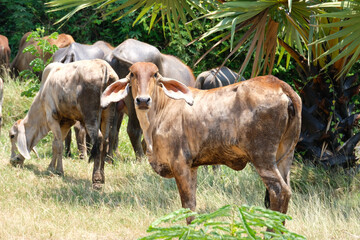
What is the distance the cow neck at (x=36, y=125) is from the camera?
893 centimetres

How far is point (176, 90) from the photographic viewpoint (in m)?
5.67

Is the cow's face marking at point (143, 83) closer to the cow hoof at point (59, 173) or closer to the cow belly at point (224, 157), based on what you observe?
the cow belly at point (224, 157)

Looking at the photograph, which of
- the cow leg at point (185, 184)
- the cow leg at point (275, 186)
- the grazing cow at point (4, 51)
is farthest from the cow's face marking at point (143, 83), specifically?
the grazing cow at point (4, 51)

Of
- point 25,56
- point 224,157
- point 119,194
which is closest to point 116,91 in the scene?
point 224,157

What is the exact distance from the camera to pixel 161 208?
6938mm

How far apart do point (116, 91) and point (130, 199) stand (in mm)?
2055

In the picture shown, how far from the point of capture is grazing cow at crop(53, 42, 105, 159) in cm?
1019

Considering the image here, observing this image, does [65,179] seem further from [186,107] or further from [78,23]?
[78,23]

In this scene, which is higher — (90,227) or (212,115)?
(212,115)

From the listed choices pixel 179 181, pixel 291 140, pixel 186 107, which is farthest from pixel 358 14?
pixel 179 181

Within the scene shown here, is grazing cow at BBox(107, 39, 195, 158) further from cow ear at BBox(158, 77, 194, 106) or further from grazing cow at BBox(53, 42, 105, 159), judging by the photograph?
cow ear at BBox(158, 77, 194, 106)

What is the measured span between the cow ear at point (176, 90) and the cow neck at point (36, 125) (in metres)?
3.71

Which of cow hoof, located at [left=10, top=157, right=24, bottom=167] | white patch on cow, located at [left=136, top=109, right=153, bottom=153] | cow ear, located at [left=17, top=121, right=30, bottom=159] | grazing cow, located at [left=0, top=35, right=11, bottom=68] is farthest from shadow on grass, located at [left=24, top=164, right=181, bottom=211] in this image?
grazing cow, located at [left=0, top=35, right=11, bottom=68]

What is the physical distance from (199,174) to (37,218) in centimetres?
266
